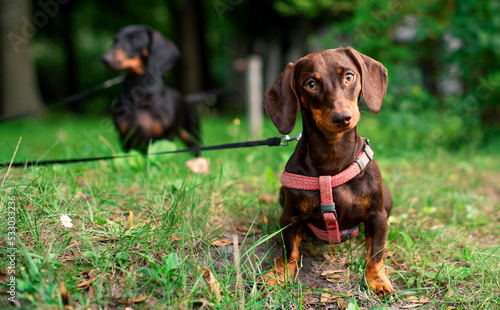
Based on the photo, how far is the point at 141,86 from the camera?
389 cm

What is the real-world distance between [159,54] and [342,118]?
9.24 ft

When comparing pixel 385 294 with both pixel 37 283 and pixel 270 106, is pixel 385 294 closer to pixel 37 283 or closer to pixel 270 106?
pixel 270 106

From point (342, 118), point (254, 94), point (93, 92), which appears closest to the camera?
point (342, 118)

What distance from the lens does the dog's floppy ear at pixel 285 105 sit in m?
1.96

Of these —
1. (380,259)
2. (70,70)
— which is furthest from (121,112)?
(70,70)

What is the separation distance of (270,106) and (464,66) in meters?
4.24

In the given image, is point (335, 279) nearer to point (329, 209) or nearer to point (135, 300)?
point (329, 209)

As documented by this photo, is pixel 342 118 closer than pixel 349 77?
Yes

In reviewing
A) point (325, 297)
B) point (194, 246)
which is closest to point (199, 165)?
point (194, 246)

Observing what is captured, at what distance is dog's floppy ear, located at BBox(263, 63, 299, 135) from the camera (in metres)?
1.96

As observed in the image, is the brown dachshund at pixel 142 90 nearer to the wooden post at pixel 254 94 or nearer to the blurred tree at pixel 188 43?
the wooden post at pixel 254 94

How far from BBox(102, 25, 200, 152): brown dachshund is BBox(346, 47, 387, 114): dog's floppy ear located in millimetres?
2257

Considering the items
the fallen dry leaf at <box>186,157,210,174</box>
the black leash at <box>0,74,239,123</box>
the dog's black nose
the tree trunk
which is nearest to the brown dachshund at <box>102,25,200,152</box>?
the black leash at <box>0,74,239,123</box>

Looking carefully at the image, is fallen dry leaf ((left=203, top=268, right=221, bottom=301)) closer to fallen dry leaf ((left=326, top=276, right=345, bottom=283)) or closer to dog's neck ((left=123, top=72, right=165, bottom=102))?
fallen dry leaf ((left=326, top=276, right=345, bottom=283))
